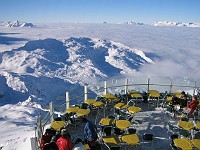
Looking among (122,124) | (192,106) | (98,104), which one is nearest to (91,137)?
(122,124)

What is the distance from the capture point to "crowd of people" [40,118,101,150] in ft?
31.1

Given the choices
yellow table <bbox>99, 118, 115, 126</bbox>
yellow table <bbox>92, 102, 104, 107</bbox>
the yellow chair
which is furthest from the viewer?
the yellow chair

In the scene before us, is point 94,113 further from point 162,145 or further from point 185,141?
point 185,141

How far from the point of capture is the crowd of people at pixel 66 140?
948 centimetres

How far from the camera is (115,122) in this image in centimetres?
1329

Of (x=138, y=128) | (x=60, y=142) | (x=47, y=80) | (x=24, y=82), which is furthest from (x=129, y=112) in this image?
(x=47, y=80)

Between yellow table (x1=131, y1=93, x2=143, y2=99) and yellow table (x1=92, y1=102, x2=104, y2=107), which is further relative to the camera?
yellow table (x1=131, y1=93, x2=143, y2=99)

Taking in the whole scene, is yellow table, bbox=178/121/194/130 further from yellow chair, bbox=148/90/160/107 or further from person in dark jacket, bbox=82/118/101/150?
yellow chair, bbox=148/90/160/107

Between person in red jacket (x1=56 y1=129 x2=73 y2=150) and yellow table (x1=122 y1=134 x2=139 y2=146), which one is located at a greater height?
person in red jacket (x1=56 y1=129 x2=73 y2=150)

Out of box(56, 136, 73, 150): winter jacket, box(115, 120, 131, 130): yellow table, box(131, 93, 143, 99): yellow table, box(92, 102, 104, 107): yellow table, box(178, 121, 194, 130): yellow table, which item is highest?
box(56, 136, 73, 150): winter jacket

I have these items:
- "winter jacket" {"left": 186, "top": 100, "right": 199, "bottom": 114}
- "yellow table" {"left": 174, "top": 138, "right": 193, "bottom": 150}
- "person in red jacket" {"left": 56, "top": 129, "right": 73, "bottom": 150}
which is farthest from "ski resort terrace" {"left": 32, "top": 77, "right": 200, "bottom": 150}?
"person in red jacket" {"left": 56, "top": 129, "right": 73, "bottom": 150}

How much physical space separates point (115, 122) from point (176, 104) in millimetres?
4538

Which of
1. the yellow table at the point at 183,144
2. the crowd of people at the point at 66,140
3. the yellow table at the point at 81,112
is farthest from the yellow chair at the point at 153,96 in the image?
the crowd of people at the point at 66,140

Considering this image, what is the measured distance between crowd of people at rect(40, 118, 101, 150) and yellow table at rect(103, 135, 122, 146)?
525 mm
